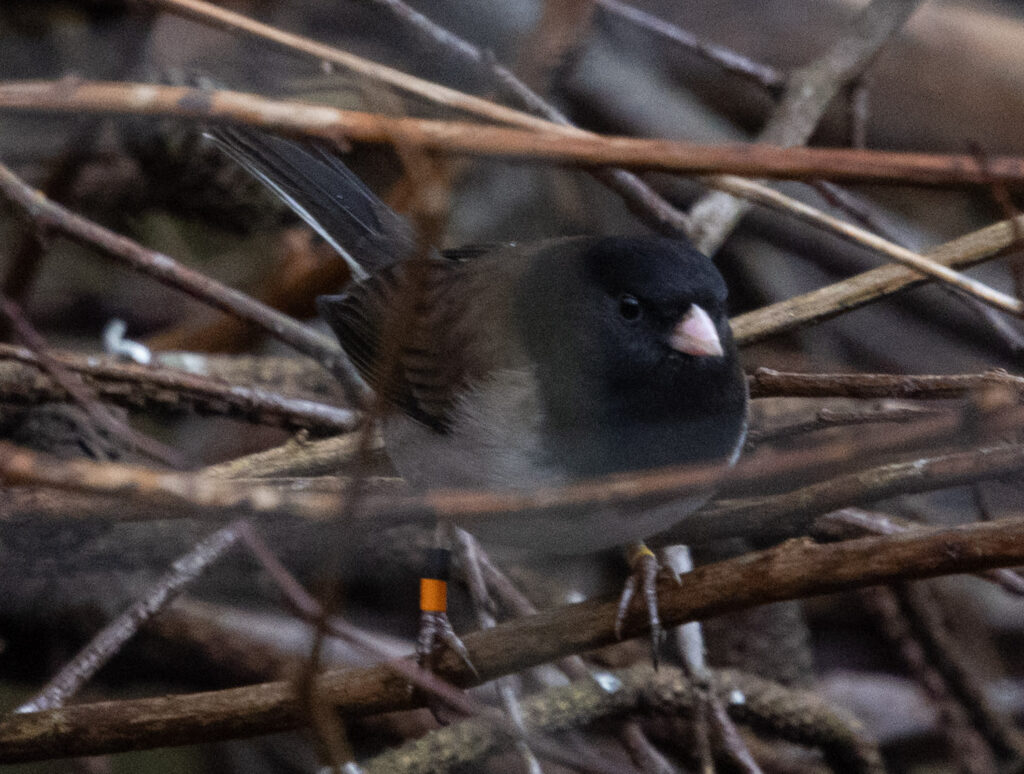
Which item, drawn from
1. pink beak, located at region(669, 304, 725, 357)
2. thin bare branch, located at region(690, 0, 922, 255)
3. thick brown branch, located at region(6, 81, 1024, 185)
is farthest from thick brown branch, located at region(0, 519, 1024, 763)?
thin bare branch, located at region(690, 0, 922, 255)

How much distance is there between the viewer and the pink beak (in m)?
1.41

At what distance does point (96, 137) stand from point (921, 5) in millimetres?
2196

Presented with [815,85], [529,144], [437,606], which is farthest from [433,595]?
[815,85]

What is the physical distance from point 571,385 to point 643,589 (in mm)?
319

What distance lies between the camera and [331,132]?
0.78m

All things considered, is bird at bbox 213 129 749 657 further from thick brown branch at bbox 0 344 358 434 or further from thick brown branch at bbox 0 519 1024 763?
thick brown branch at bbox 0 344 358 434

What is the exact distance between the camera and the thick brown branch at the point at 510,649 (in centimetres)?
107

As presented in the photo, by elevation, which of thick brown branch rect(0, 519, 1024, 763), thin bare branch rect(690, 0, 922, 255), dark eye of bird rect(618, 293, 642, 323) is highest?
thin bare branch rect(690, 0, 922, 255)

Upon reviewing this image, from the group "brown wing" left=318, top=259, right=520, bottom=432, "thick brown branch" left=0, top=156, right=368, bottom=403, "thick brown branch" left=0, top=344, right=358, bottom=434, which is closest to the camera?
"brown wing" left=318, top=259, right=520, bottom=432

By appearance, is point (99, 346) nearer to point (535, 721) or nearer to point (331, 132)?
point (535, 721)

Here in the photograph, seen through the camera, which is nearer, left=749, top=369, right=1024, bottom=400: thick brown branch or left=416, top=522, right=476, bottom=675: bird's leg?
left=749, top=369, right=1024, bottom=400: thick brown branch

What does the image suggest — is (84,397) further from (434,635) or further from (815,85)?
(815,85)

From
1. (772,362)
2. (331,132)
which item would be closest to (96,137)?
(772,362)

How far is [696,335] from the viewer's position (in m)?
1.42
